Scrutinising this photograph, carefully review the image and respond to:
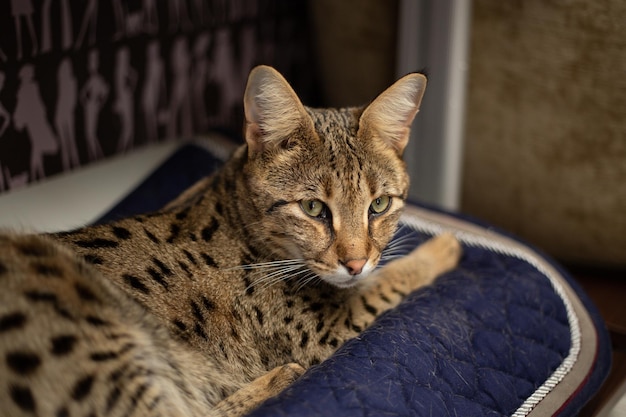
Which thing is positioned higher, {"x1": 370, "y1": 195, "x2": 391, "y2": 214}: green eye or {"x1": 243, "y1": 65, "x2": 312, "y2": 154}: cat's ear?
{"x1": 243, "y1": 65, "x2": 312, "y2": 154}: cat's ear

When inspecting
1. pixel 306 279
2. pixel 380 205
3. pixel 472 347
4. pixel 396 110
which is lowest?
pixel 472 347

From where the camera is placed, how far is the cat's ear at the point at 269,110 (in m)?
1.41

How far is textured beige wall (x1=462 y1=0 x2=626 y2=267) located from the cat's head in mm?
794

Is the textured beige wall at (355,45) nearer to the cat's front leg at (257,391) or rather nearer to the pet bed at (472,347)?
the pet bed at (472,347)

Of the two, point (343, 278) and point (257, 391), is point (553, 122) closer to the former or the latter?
point (343, 278)

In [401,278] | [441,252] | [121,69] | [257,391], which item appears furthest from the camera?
[121,69]

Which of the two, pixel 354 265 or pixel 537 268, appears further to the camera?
pixel 537 268

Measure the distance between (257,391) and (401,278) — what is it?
0.53 metres

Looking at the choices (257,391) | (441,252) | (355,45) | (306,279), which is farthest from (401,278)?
(355,45)

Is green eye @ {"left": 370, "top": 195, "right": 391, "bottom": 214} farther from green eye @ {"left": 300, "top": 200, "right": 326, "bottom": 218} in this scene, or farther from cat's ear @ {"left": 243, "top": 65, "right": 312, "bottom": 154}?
cat's ear @ {"left": 243, "top": 65, "right": 312, "bottom": 154}

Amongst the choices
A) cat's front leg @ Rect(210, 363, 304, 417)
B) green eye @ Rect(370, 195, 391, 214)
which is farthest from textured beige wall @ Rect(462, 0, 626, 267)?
cat's front leg @ Rect(210, 363, 304, 417)

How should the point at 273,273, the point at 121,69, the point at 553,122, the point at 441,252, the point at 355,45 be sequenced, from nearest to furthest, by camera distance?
the point at 273,273 < the point at 441,252 < the point at 121,69 < the point at 553,122 < the point at 355,45

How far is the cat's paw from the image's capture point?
1863 mm

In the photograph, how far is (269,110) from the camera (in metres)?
1.45
